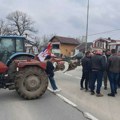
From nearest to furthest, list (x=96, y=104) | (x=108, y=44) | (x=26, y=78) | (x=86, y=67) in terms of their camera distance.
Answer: (x=96, y=104)
(x=26, y=78)
(x=86, y=67)
(x=108, y=44)

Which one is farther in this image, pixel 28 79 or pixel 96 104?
pixel 28 79

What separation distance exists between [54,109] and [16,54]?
233 inches

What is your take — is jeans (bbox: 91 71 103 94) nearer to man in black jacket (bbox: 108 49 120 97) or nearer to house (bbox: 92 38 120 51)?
man in black jacket (bbox: 108 49 120 97)

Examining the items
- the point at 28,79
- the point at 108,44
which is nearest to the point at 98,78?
the point at 28,79

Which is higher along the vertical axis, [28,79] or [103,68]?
[103,68]

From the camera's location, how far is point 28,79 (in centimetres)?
1230

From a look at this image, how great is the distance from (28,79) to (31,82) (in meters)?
0.16

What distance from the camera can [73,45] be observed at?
88375 millimetres

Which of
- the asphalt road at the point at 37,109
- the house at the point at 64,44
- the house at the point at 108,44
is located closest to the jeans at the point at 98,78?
the asphalt road at the point at 37,109

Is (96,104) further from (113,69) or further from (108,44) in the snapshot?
(108,44)

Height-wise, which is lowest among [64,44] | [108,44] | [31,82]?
[31,82]

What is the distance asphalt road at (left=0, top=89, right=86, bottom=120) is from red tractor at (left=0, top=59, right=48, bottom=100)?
0.32m

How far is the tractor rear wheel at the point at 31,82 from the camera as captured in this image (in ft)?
39.5

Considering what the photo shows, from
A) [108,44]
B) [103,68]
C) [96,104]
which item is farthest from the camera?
[108,44]
